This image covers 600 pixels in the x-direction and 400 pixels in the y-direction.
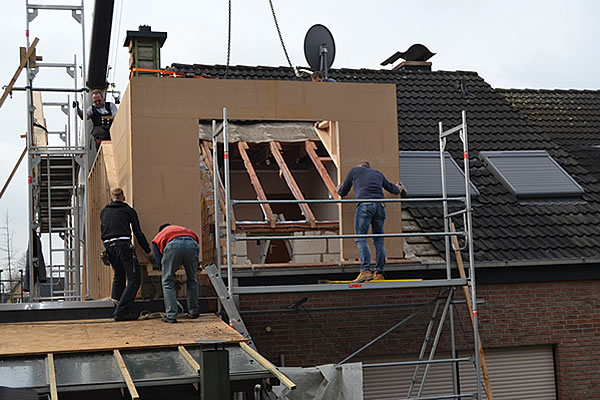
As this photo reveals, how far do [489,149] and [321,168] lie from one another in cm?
416

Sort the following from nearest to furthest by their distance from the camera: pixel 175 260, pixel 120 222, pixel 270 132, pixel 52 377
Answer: pixel 52 377 → pixel 175 260 → pixel 120 222 → pixel 270 132

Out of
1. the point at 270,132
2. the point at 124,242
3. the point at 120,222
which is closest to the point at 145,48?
the point at 270,132

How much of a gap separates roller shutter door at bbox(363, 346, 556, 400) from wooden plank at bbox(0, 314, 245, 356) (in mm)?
2991

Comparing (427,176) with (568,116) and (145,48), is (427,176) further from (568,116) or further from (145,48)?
(568,116)

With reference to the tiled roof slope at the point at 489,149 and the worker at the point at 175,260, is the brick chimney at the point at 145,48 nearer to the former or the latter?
Answer: the tiled roof slope at the point at 489,149

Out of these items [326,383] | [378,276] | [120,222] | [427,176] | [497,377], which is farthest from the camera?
[427,176]

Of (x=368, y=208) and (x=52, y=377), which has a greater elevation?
(x=368, y=208)

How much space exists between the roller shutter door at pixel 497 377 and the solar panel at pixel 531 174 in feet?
9.09

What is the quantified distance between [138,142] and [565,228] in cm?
685

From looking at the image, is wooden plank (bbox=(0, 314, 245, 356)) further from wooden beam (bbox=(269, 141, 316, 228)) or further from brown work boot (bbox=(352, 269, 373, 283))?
wooden beam (bbox=(269, 141, 316, 228))

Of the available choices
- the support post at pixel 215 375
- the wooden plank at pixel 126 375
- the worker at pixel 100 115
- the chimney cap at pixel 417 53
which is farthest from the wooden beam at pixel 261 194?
the chimney cap at pixel 417 53

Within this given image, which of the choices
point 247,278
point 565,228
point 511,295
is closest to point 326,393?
point 247,278

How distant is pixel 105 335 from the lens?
884 centimetres

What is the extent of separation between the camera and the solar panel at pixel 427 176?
1327cm
